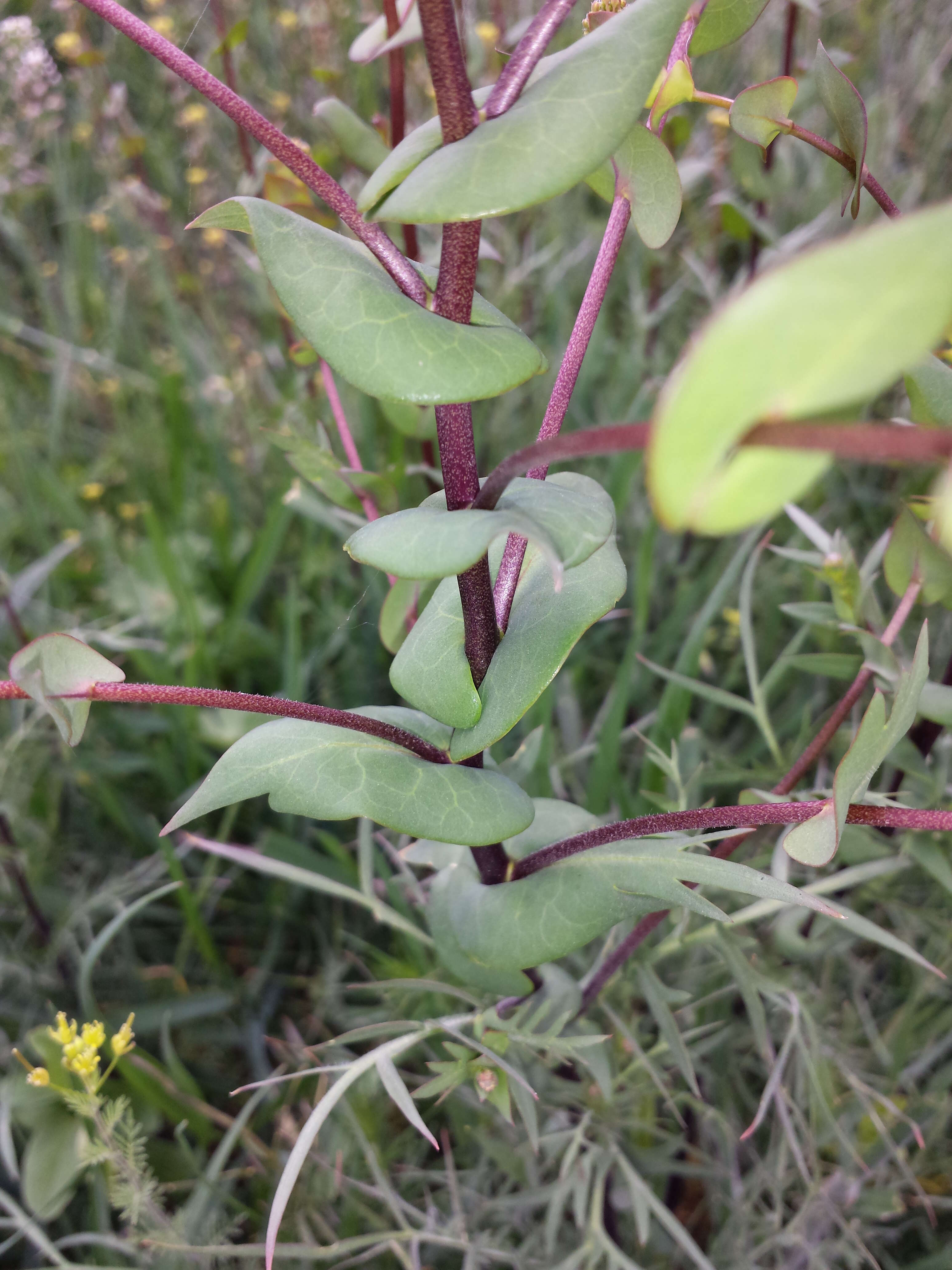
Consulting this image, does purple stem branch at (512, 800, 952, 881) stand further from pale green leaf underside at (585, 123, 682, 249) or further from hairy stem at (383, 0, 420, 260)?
hairy stem at (383, 0, 420, 260)

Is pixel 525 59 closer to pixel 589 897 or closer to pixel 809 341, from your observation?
pixel 809 341

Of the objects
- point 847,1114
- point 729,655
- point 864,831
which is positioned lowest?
point 847,1114

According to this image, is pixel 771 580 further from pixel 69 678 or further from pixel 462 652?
pixel 69 678

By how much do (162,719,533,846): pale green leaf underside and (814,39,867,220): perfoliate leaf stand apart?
0.84ft

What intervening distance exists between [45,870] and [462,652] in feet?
2.14

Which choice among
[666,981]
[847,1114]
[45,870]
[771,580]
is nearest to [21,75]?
[45,870]

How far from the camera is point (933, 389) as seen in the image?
0.36 m

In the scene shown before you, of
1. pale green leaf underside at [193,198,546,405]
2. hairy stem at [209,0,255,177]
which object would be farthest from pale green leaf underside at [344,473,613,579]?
hairy stem at [209,0,255,177]

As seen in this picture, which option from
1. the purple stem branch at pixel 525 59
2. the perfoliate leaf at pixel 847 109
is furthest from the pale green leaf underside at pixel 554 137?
the perfoliate leaf at pixel 847 109

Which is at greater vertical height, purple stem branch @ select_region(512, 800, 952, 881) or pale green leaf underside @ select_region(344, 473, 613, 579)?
pale green leaf underside @ select_region(344, 473, 613, 579)

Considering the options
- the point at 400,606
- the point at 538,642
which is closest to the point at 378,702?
the point at 400,606

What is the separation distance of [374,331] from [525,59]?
0.10 m

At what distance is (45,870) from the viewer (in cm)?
82

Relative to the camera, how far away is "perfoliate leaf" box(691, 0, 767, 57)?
34 cm
